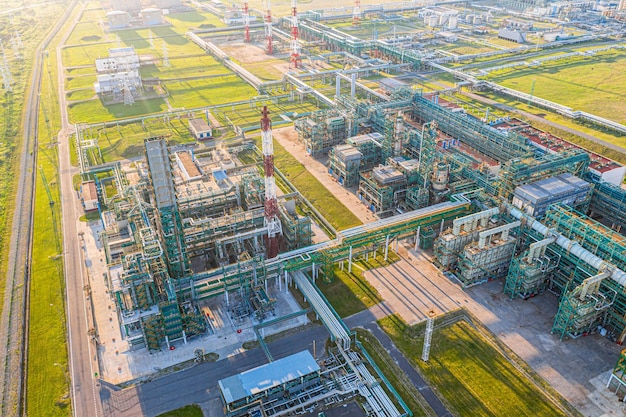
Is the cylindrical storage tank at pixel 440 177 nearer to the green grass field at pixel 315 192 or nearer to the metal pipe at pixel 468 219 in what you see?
the metal pipe at pixel 468 219

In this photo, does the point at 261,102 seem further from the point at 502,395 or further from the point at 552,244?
the point at 502,395

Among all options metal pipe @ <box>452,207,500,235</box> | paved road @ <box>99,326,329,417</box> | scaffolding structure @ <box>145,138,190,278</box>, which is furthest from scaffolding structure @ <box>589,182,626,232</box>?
scaffolding structure @ <box>145,138,190,278</box>

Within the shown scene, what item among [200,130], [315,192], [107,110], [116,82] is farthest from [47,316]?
[116,82]

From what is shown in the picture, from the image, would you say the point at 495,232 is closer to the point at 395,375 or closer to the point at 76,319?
the point at 395,375

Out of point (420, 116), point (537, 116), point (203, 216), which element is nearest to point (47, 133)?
point (203, 216)

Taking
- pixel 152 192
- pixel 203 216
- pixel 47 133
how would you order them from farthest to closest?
pixel 47 133, pixel 203 216, pixel 152 192

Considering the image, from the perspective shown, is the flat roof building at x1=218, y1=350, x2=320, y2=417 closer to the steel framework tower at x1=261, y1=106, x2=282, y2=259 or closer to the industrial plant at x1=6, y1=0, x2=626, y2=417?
the industrial plant at x1=6, y1=0, x2=626, y2=417

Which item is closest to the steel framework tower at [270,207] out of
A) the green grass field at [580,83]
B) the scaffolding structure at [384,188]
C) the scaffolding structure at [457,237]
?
the scaffolding structure at [384,188]
